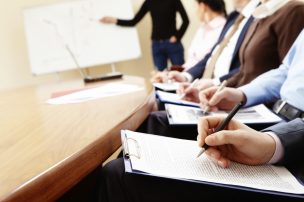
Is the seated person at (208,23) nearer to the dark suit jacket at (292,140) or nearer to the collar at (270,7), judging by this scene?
the collar at (270,7)

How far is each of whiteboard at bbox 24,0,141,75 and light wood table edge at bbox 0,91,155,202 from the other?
9.08 feet

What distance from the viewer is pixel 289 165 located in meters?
0.60

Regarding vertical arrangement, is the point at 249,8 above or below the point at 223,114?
above

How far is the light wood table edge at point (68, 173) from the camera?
388 mm

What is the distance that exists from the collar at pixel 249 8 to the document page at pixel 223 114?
1.87 feet

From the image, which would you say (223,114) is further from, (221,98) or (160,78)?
(160,78)

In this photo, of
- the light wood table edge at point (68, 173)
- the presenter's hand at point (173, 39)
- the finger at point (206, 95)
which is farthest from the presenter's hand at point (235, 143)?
the presenter's hand at point (173, 39)

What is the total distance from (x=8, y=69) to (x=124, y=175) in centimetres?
350

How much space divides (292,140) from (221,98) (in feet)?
1.32

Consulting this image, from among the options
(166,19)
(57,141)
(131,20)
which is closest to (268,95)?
(57,141)

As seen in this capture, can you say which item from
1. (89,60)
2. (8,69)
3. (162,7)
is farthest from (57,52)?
(162,7)

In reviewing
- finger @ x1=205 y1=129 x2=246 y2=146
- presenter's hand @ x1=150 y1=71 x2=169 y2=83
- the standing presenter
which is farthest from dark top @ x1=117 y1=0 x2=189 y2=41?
finger @ x1=205 y1=129 x2=246 y2=146

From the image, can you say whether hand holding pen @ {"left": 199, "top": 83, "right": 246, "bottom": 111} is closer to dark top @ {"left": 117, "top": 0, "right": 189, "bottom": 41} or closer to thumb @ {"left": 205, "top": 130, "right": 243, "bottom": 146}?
thumb @ {"left": 205, "top": 130, "right": 243, "bottom": 146}

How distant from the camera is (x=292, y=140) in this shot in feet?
2.00
